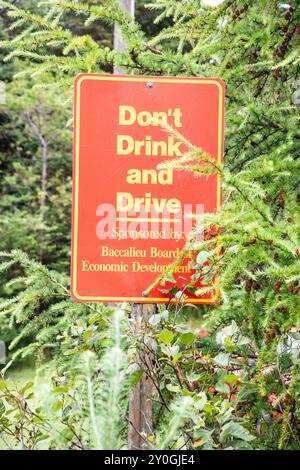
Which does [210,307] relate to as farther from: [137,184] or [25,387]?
[25,387]

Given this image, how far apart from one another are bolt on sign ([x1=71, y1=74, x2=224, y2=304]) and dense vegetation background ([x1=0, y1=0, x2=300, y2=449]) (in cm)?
10

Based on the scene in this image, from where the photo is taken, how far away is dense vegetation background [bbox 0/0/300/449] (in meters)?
1.85

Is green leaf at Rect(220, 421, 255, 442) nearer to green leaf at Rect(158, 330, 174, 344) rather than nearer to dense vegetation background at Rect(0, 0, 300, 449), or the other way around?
dense vegetation background at Rect(0, 0, 300, 449)

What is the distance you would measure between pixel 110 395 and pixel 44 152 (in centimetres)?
1368

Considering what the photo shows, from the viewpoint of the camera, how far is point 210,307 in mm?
2898

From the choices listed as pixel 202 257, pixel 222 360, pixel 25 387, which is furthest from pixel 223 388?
pixel 25 387

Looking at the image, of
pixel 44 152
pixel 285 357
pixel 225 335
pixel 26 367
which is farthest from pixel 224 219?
pixel 44 152

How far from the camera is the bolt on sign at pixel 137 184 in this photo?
7.47 ft

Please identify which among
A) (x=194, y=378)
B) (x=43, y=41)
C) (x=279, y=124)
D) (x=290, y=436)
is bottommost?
(x=290, y=436)

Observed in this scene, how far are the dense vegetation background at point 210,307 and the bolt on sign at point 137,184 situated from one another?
0.10 meters

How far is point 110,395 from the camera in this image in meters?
1.31

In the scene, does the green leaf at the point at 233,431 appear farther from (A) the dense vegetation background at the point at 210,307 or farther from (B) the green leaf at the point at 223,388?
(B) the green leaf at the point at 223,388

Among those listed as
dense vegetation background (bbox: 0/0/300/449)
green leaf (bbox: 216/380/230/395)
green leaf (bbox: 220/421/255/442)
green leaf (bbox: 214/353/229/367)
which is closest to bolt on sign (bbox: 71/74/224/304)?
dense vegetation background (bbox: 0/0/300/449)
